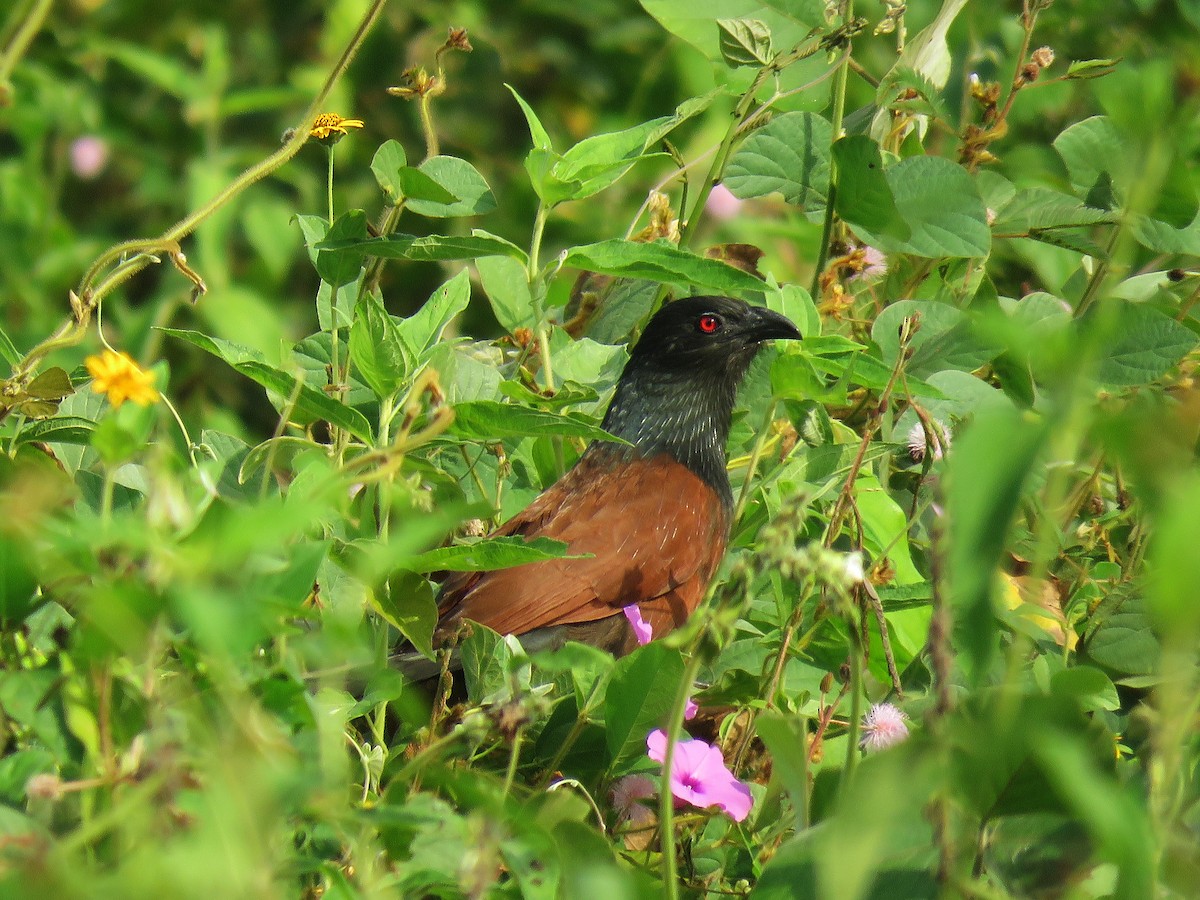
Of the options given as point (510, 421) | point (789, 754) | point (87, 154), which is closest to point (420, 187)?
point (510, 421)

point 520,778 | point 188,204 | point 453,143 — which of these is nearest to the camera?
point 520,778

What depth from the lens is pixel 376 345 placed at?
1796mm

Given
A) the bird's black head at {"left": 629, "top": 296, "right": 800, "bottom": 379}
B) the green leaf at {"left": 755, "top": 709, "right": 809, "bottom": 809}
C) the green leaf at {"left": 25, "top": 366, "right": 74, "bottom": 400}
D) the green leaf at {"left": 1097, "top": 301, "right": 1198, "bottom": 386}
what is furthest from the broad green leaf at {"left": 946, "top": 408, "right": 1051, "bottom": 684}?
the bird's black head at {"left": 629, "top": 296, "right": 800, "bottom": 379}

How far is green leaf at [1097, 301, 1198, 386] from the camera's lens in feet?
6.74

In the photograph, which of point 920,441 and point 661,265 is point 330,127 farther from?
point 920,441

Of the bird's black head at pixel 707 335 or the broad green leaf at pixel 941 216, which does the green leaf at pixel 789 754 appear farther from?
the bird's black head at pixel 707 335

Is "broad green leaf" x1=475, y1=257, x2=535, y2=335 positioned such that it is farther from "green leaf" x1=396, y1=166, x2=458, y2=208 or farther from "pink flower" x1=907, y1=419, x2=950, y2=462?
"pink flower" x1=907, y1=419, x2=950, y2=462

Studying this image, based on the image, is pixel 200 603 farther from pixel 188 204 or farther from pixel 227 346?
pixel 188 204

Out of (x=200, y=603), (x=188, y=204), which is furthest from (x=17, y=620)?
(x=188, y=204)

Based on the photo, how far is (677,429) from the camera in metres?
3.89

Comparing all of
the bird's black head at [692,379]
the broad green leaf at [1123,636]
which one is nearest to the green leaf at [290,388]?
the broad green leaf at [1123,636]

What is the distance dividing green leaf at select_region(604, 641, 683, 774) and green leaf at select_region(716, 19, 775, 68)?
1187 mm

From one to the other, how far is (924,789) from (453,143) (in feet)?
20.7

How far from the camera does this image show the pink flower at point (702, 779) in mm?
1626
